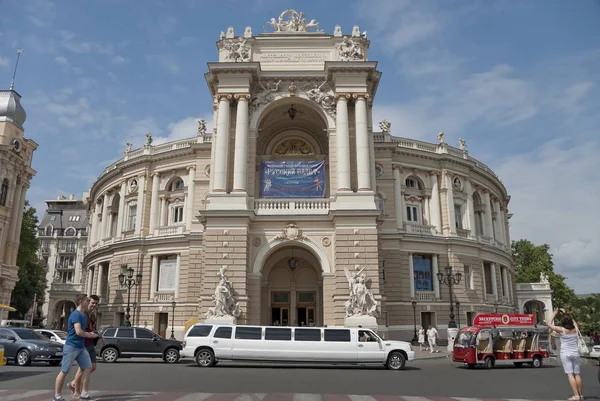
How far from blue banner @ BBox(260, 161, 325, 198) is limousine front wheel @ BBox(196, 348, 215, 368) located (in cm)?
1266

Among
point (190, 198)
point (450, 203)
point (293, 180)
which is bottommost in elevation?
point (293, 180)

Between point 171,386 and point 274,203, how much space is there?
1775 centimetres

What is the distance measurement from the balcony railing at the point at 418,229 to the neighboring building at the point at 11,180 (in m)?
32.5

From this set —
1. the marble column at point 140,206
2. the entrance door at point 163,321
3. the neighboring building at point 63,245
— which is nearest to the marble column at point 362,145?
the entrance door at point 163,321

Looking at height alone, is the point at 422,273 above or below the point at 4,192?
below

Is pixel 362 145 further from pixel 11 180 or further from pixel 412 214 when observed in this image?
pixel 11 180

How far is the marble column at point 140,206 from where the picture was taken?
42156mm

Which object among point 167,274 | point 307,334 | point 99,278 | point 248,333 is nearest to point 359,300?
point 307,334

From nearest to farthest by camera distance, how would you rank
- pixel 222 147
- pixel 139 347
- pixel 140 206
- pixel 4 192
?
pixel 139 347
pixel 222 147
pixel 4 192
pixel 140 206

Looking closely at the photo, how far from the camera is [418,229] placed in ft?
132

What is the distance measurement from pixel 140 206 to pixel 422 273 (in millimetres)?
24429

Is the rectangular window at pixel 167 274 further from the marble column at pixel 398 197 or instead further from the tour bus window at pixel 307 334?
the tour bus window at pixel 307 334

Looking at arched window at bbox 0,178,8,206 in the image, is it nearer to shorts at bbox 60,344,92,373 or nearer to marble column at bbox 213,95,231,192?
marble column at bbox 213,95,231,192

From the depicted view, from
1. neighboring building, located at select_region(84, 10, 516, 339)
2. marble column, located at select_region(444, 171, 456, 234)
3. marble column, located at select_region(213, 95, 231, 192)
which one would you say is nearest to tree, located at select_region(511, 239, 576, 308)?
neighboring building, located at select_region(84, 10, 516, 339)
